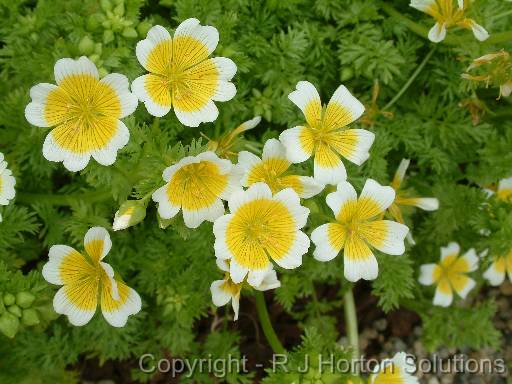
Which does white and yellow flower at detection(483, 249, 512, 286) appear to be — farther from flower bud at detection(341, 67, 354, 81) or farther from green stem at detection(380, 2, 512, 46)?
flower bud at detection(341, 67, 354, 81)

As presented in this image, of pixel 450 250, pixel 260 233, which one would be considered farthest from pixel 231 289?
pixel 450 250

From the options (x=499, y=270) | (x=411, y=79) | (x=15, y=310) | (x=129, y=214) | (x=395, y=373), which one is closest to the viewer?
(x=129, y=214)

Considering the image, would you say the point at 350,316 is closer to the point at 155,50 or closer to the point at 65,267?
the point at 65,267

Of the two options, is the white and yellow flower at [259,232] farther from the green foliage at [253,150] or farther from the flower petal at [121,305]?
the flower petal at [121,305]

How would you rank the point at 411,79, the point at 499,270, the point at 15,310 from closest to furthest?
the point at 15,310
the point at 411,79
the point at 499,270

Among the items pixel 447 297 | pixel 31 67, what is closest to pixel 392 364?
pixel 447 297

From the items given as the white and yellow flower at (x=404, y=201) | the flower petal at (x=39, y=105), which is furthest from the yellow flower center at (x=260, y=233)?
the flower petal at (x=39, y=105)

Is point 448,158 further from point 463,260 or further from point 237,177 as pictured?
point 237,177
